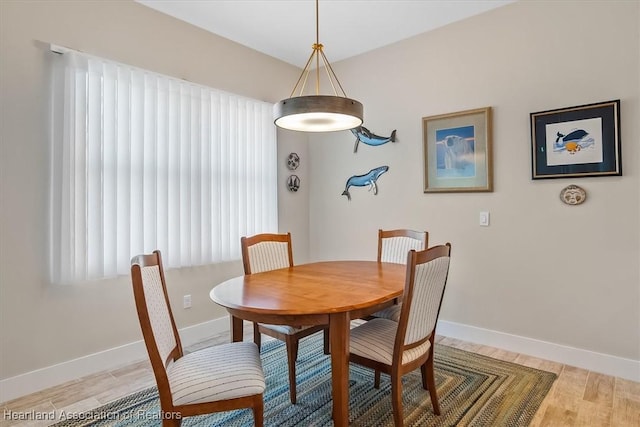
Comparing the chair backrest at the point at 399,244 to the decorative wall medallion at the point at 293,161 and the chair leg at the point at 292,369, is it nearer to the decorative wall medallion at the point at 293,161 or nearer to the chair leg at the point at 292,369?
the chair leg at the point at 292,369

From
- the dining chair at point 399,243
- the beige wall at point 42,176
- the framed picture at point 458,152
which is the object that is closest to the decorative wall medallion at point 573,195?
the framed picture at point 458,152

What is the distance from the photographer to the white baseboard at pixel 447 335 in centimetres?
230

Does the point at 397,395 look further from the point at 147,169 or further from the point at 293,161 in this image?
the point at 293,161

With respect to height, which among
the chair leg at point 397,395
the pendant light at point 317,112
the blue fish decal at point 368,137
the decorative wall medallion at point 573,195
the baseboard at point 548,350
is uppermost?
the blue fish decal at point 368,137

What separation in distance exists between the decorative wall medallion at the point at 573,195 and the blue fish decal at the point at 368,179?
1514mm

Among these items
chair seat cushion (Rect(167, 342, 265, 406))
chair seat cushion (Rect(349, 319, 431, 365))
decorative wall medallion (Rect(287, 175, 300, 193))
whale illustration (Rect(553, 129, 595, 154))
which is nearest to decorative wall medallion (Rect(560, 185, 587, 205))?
Answer: whale illustration (Rect(553, 129, 595, 154))

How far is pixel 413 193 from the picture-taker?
345 centimetres

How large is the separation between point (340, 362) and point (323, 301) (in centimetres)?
28

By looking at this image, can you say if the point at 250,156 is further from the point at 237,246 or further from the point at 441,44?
the point at 441,44

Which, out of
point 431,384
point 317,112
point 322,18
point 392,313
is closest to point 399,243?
point 392,313

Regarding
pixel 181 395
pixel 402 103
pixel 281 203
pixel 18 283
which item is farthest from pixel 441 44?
pixel 18 283

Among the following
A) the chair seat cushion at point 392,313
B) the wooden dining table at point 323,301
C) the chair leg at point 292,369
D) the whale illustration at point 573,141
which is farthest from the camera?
the whale illustration at point 573,141

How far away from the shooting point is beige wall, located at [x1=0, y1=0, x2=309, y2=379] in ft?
7.32

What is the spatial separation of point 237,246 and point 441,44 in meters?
2.63
